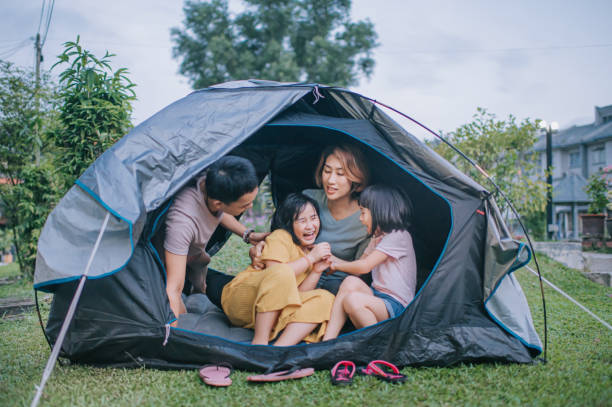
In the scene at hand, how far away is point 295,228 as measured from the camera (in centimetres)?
269

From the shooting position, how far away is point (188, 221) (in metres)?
2.51

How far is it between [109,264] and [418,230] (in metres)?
2.13

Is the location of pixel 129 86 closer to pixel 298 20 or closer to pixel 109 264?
pixel 109 264

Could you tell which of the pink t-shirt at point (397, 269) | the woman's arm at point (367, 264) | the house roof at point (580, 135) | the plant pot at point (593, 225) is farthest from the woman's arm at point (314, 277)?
the house roof at point (580, 135)

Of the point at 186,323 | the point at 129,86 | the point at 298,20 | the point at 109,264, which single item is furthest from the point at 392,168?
the point at 298,20

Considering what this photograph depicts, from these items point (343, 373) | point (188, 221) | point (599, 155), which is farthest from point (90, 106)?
point (599, 155)

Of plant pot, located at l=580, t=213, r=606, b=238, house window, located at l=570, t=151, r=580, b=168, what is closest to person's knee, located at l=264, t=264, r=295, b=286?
plant pot, located at l=580, t=213, r=606, b=238

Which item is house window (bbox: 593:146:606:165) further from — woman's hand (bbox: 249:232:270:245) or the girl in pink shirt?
woman's hand (bbox: 249:232:270:245)

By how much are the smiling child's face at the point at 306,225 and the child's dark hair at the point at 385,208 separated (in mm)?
313

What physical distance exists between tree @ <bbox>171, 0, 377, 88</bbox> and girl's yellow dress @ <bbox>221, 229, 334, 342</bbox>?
42.9ft

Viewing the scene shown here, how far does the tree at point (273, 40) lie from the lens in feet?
49.4

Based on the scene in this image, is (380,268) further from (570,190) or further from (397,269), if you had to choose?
(570,190)

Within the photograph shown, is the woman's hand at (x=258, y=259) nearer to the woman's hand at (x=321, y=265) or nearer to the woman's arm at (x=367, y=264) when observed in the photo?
the woman's hand at (x=321, y=265)

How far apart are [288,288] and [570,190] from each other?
2178 cm
